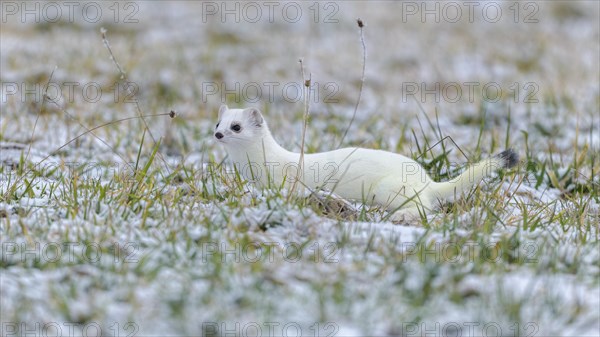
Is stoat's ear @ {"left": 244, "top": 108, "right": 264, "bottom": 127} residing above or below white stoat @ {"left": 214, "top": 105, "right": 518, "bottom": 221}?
above

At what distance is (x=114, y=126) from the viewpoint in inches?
229

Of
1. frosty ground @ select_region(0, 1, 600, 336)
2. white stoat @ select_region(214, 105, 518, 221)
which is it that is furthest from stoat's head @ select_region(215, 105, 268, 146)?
frosty ground @ select_region(0, 1, 600, 336)

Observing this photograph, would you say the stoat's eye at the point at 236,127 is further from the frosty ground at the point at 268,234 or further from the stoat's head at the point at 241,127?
the frosty ground at the point at 268,234

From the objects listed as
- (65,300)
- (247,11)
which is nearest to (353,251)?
(65,300)

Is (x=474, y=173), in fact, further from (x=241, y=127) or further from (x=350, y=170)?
(x=241, y=127)

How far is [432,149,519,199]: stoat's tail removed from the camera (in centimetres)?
368

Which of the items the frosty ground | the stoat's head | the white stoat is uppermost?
the stoat's head

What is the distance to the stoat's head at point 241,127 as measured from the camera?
3.86 metres

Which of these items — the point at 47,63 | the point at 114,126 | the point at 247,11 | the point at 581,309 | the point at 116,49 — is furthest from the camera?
the point at 247,11

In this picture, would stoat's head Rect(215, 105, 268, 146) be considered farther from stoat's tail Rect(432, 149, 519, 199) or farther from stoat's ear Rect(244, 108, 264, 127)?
stoat's tail Rect(432, 149, 519, 199)

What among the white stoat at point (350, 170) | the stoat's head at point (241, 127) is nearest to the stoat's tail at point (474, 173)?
the white stoat at point (350, 170)

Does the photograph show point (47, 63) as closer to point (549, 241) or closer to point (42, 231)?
point (42, 231)

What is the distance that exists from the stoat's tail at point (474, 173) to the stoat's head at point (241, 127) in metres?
0.86

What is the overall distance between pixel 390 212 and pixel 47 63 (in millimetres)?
5576
